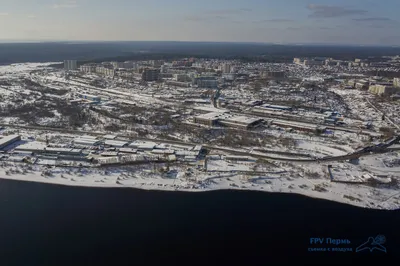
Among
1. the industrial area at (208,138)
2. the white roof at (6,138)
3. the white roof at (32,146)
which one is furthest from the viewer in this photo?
the white roof at (6,138)

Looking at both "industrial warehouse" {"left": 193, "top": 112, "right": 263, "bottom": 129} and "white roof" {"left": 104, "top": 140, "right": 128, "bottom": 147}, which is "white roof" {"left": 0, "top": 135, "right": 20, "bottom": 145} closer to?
"white roof" {"left": 104, "top": 140, "right": 128, "bottom": 147}

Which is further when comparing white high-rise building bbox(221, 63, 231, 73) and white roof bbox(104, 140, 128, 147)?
white high-rise building bbox(221, 63, 231, 73)

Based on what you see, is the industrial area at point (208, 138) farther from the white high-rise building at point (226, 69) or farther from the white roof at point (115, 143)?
the white high-rise building at point (226, 69)

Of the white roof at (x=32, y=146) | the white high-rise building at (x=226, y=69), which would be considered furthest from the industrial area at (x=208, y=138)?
the white high-rise building at (x=226, y=69)

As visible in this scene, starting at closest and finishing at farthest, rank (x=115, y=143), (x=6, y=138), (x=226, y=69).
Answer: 1. (x=115, y=143)
2. (x=6, y=138)
3. (x=226, y=69)

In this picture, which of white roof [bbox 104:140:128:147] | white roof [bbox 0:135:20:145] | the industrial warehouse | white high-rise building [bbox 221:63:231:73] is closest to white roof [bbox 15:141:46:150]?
white roof [bbox 0:135:20:145]

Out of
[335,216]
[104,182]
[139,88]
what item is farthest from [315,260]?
[139,88]

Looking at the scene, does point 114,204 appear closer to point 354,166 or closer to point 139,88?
point 354,166

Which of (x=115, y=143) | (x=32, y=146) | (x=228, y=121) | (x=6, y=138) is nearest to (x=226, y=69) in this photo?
(x=228, y=121)

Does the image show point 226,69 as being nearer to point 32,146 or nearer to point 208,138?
point 208,138

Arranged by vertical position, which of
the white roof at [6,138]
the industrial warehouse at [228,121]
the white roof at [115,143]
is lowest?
the white roof at [115,143]
